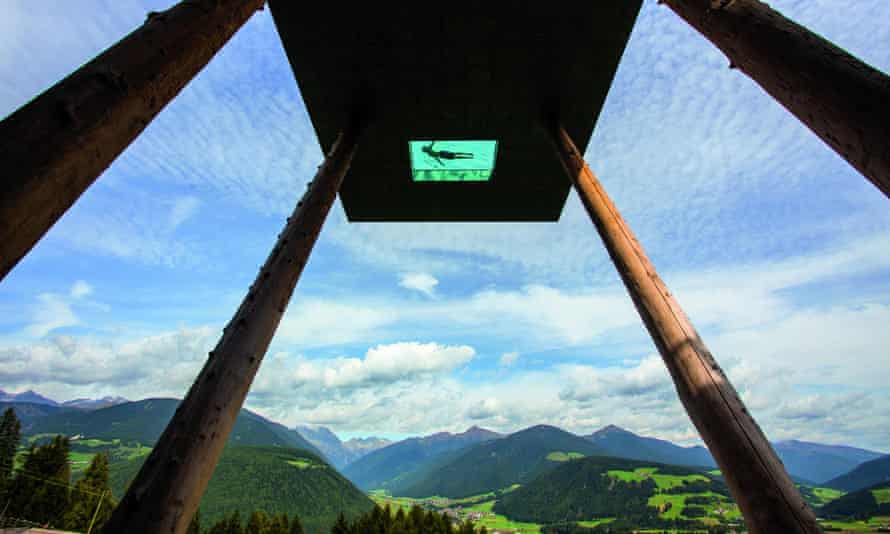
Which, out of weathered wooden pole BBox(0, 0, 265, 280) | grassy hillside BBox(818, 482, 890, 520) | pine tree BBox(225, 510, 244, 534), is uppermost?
grassy hillside BBox(818, 482, 890, 520)

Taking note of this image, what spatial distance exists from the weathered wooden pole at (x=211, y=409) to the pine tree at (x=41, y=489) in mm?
74690

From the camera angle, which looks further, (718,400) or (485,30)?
(485,30)

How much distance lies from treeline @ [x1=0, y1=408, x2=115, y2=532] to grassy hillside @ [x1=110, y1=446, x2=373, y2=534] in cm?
8878

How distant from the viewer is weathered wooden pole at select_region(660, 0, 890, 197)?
6.42 ft

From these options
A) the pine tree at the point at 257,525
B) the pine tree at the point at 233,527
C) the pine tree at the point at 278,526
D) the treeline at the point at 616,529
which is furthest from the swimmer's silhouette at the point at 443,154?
the treeline at the point at 616,529

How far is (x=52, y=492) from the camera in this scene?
52.7 m

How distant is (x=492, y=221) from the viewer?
1005 centimetres

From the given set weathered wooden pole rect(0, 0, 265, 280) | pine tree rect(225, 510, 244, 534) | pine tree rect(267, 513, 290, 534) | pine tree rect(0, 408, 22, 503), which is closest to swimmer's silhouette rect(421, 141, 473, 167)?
weathered wooden pole rect(0, 0, 265, 280)

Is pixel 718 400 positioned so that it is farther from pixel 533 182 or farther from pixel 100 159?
pixel 533 182

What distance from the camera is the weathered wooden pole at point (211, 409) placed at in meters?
2.24

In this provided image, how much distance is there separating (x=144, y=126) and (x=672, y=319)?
4647mm

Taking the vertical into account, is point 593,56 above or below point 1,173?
above

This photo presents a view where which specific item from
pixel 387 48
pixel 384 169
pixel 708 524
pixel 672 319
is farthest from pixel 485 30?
pixel 708 524

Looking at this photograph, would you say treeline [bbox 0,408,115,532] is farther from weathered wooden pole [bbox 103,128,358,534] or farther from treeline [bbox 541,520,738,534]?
treeline [bbox 541,520,738,534]
